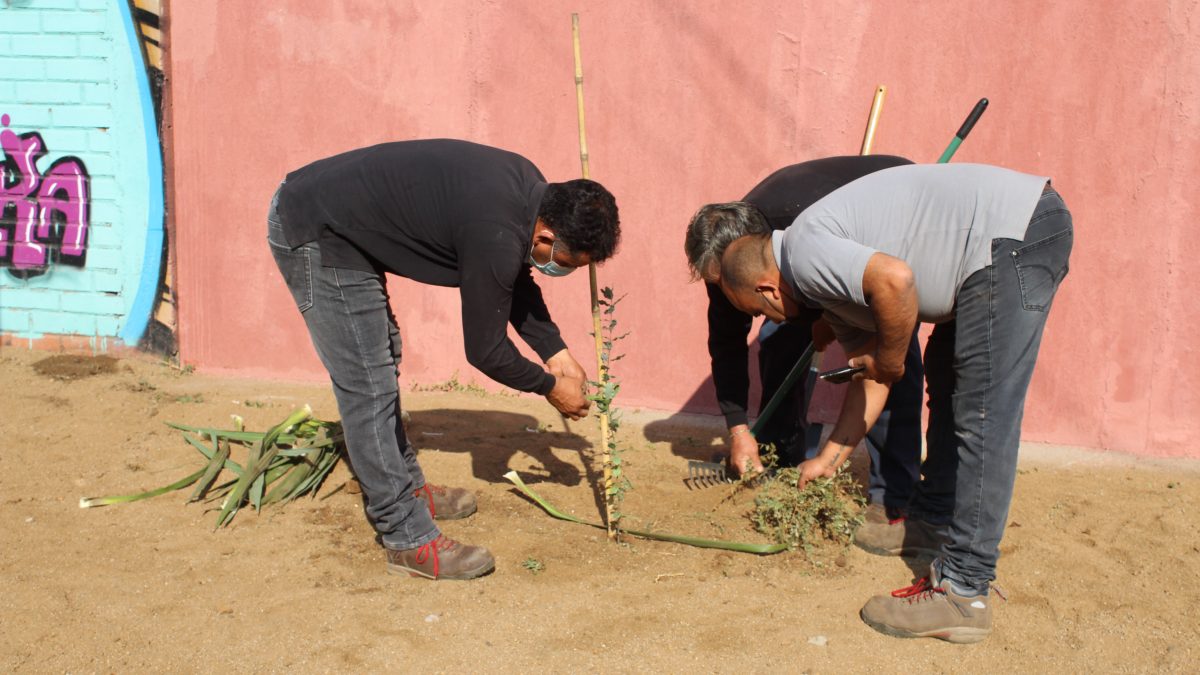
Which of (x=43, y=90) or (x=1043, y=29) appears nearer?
(x=1043, y=29)

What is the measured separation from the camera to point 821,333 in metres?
3.34

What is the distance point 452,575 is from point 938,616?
1.60 m

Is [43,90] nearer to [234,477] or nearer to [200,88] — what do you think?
[200,88]

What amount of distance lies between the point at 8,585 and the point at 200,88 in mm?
3458

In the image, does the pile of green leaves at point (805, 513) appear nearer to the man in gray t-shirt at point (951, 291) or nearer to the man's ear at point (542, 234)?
the man in gray t-shirt at point (951, 291)

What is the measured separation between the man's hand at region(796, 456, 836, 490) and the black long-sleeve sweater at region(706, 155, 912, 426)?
41 centimetres

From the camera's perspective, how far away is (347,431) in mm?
3320

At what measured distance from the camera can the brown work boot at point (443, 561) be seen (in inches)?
132

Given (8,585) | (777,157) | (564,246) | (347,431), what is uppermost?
(777,157)

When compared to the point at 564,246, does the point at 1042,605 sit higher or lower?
lower

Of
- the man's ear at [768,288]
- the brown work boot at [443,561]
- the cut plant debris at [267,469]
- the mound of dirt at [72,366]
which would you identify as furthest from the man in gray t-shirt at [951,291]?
the mound of dirt at [72,366]

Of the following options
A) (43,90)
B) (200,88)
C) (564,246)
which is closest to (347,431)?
(564,246)

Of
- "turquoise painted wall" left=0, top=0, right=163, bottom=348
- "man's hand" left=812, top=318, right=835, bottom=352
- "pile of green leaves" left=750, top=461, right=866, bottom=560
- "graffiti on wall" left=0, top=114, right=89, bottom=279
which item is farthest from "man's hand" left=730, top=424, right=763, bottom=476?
"graffiti on wall" left=0, top=114, right=89, bottom=279

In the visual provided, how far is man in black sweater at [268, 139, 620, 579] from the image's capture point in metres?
3.00
